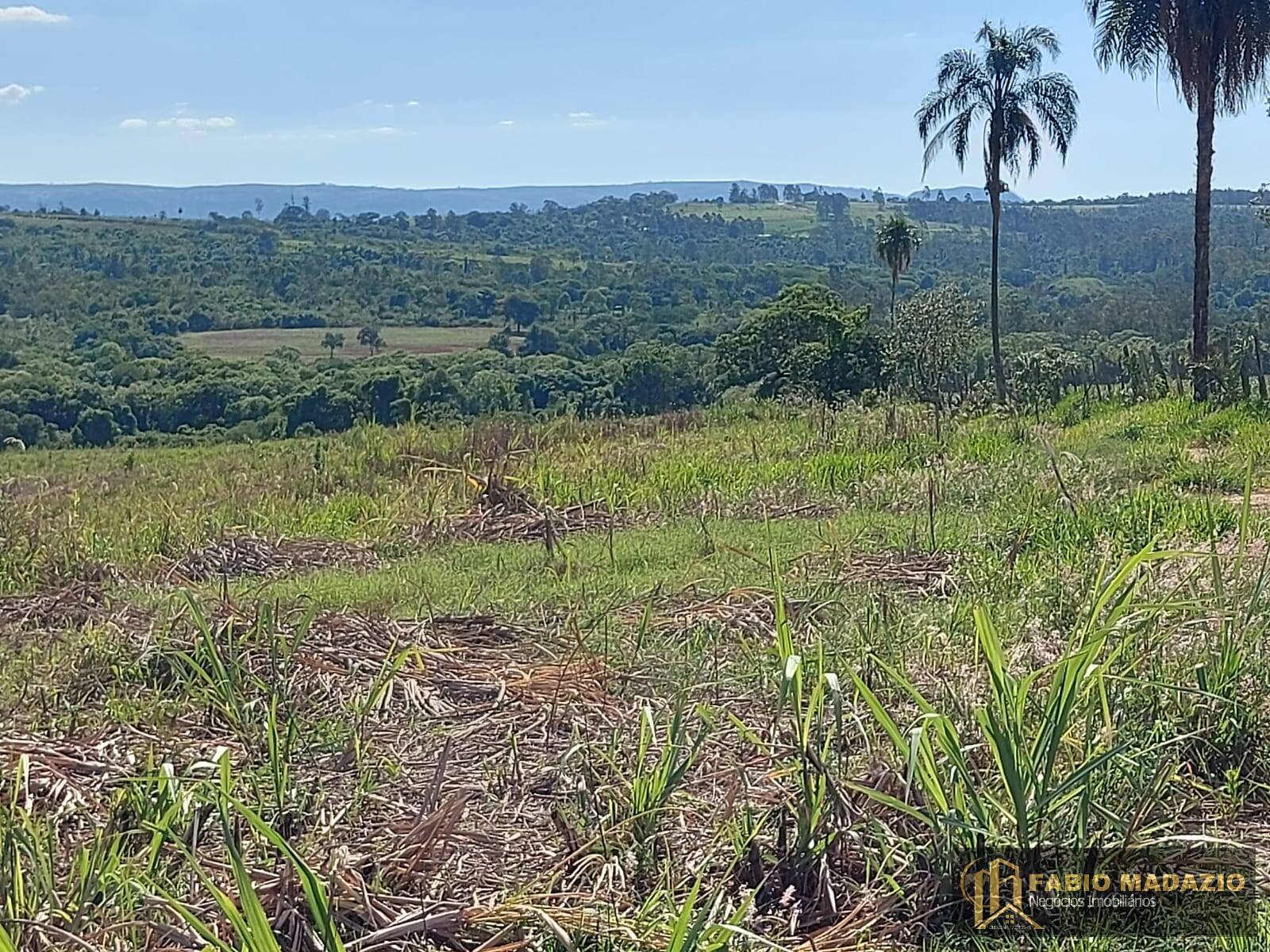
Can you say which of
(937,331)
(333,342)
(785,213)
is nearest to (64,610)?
(937,331)

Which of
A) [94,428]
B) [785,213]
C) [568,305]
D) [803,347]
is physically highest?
[785,213]

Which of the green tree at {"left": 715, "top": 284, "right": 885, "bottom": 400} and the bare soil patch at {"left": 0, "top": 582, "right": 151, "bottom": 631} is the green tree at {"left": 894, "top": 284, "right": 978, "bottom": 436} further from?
the bare soil patch at {"left": 0, "top": 582, "right": 151, "bottom": 631}

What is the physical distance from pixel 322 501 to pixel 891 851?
7.24 metres

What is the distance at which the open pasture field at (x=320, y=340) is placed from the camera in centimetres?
7362

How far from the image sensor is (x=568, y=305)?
304ft

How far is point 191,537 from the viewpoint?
23.8 feet

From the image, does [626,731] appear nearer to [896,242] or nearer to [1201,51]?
[1201,51]

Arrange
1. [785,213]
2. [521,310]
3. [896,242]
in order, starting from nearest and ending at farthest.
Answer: [896,242] < [521,310] < [785,213]

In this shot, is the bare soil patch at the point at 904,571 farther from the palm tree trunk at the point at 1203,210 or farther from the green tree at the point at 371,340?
the green tree at the point at 371,340

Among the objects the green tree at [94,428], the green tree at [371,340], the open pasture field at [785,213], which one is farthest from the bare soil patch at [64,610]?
the open pasture field at [785,213]

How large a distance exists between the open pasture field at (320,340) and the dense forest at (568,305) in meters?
1.53

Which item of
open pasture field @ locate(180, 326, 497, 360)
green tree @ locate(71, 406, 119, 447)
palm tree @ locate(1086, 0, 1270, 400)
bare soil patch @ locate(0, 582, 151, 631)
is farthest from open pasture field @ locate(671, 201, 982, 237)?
bare soil patch @ locate(0, 582, 151, 631)

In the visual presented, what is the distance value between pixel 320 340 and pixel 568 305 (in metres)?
20.0

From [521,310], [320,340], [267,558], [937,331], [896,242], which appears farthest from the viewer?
[521,310]
